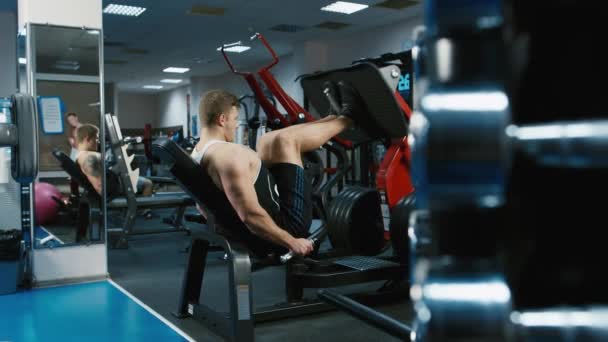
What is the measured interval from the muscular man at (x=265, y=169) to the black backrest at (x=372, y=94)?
0.51 ft

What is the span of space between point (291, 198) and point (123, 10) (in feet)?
22.2

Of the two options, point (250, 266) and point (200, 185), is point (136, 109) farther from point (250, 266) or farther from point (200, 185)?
point (250, 266)

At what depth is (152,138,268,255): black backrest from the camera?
235 centimetres

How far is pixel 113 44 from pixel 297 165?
9333 millimetres

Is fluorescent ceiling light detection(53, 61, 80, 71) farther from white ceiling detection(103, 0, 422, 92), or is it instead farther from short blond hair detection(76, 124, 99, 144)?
white ceiling detection(103, 0, 422, 92)

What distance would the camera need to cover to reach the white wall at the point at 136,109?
18.9m

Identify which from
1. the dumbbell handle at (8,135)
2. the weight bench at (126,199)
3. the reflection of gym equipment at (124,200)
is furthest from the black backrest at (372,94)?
the weight bench at (126,199)

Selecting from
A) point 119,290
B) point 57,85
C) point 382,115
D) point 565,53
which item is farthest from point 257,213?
point 565,53

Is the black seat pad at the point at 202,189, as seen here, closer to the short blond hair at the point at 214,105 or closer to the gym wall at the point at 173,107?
the short blond hair at the point at 214,105

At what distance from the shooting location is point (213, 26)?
31.2ft

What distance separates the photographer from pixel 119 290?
334 centimetres

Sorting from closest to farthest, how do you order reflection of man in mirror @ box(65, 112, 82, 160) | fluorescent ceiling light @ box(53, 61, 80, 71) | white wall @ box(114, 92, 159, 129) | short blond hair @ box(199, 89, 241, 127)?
short blond hair @ box(199, 89, 241, 127), fluorescent ceiling light @ box(53, 61, 80, 71), reflection of man in mirror @ box(65, 112, 82, 160), white wall @ box(114, 92, 159, 129)

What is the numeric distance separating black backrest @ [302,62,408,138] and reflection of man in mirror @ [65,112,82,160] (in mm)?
1726

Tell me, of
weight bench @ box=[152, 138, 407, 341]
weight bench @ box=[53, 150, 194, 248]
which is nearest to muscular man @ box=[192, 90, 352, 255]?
weight bench @ box=[152, 138, 407, 341]
